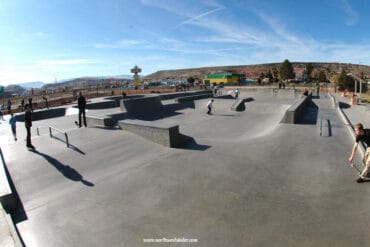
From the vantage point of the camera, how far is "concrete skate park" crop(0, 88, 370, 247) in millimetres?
3467

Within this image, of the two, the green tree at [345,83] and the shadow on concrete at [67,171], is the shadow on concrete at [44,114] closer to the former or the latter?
the shadow on concrete at [67,171]

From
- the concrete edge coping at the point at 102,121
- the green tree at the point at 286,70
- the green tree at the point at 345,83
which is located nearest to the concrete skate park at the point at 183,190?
the concrete edge coping at the point at 102,121

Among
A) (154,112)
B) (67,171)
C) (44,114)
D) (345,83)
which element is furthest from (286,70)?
(67,171)

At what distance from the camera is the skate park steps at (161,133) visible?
288 inches

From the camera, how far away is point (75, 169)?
19.7ft

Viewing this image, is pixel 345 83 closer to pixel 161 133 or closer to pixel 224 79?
pixel 224 79

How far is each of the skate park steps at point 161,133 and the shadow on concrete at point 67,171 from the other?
269cm

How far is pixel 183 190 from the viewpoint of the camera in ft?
15.6

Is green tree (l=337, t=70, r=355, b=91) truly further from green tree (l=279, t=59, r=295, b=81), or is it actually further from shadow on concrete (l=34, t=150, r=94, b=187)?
shadow on concrete (l=34, t=150, r=94, b=187)

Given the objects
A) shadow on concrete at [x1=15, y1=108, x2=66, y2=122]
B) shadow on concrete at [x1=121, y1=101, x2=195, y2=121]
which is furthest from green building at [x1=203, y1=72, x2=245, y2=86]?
shadow on concrete at [x1=15, y1=108, x2=66, y2=122]

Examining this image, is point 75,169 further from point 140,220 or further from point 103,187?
point 140,220

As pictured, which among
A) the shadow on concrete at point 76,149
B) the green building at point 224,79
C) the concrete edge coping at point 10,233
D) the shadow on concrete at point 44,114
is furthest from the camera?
the green building at point 224,79

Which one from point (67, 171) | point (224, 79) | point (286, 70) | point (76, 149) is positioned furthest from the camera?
point (286, 70)

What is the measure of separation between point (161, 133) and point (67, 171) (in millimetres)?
2900
